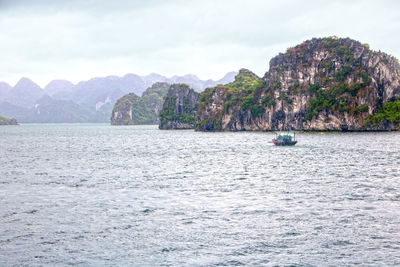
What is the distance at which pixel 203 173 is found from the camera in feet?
189

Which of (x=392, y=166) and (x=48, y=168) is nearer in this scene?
(x=392, y=166)

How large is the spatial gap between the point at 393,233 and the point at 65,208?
2596 cm

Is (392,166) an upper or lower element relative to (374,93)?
lower

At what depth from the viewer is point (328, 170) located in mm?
58500

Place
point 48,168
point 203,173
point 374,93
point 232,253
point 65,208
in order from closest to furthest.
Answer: point 232,253 < point 65,208 < point 203,173 < point 48,168 < point 374,93

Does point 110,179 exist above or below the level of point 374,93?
below

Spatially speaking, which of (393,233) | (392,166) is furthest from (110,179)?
(392,166)

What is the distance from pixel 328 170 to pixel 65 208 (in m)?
38.7

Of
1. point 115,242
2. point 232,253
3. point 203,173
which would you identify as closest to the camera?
point 232,253

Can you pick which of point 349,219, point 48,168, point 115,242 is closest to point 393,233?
point 349,219

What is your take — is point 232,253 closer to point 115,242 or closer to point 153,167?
point 115,242

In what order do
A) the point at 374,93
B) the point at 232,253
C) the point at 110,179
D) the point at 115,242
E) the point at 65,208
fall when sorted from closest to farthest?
1. the point at 232,253
2. the point at 115,242
3. the point at 65,208
4. the point at 110,179
5. the point at 374,93

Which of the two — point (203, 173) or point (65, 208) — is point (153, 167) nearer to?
point (203, 173)

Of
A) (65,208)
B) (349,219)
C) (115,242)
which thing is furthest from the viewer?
(65,208)
